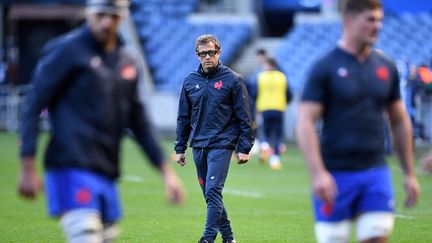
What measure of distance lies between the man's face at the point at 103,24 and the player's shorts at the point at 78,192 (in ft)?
2.94

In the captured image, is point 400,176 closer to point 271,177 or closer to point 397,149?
point 271,177

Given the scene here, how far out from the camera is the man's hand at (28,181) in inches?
277

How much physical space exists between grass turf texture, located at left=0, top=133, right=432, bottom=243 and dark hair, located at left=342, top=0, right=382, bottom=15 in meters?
4.72

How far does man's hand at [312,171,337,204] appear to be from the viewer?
23.3ft

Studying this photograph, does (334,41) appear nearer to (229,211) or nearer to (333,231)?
(229,211)

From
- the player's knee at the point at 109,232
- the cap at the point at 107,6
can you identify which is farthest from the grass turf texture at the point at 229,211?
the cap at the point at 107,6

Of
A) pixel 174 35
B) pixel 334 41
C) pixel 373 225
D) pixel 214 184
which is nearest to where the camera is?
pixel 373 225

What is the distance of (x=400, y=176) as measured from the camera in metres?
21.6

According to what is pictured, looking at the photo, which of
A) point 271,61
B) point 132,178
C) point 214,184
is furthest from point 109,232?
point 271,61

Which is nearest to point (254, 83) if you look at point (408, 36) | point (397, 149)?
point (408, 36)

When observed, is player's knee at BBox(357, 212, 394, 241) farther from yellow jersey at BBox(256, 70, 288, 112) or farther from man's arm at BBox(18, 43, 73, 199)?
yellow jersey at BBox(256, 70, 288, 112)

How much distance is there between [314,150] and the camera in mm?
7273

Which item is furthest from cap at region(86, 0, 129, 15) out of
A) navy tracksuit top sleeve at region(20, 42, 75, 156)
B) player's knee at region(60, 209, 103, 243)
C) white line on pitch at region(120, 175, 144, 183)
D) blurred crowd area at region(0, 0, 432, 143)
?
blurred crowd area at region(0, 0, 432, 143)

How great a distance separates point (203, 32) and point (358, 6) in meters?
32.5
